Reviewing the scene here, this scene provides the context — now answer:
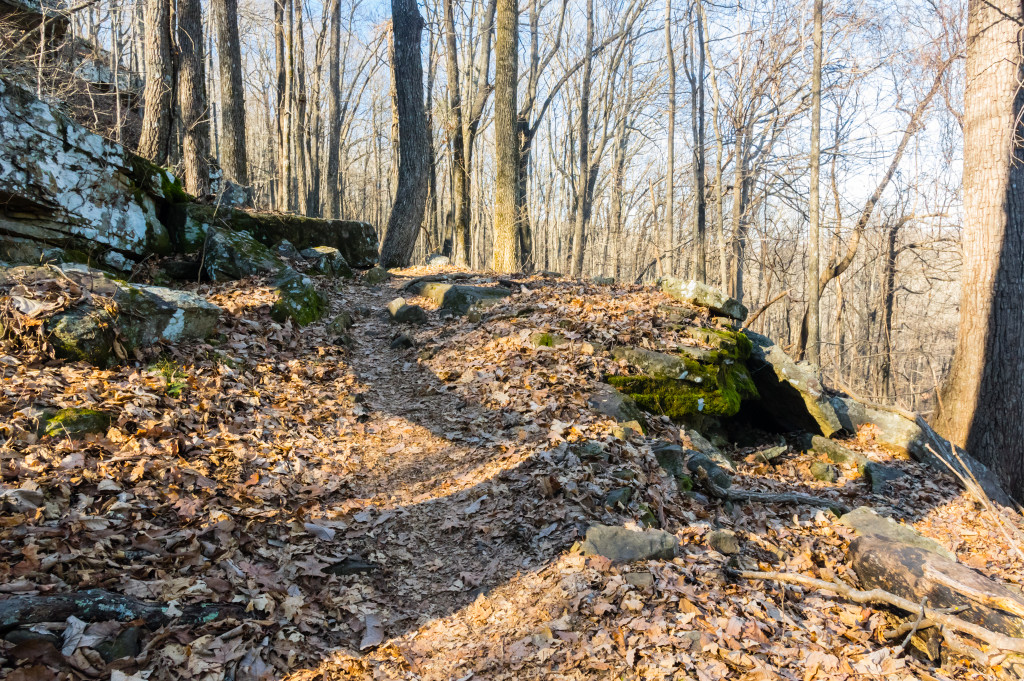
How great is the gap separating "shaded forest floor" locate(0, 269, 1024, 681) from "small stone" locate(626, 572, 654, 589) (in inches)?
0.4

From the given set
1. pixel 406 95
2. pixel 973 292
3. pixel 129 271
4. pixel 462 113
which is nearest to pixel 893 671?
pixel 973 292

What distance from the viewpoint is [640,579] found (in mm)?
3418

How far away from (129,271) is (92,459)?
12.7ft

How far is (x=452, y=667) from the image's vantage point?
2953mm

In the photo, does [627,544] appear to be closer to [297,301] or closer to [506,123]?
[297,301]

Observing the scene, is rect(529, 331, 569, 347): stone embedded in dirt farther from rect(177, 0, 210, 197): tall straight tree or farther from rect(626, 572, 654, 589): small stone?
rect(177, 0, 210, 197): tall straight tree

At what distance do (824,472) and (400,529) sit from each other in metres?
5.44

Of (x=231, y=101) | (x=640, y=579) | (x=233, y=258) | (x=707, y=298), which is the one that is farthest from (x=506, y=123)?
(x=640, y=579)

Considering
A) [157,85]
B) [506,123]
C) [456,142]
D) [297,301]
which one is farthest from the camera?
[456,142]

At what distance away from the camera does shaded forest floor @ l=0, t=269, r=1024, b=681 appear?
2.91 meters

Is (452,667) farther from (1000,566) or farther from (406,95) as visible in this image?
(406,95)

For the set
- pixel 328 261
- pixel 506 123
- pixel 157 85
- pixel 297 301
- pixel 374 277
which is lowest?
pixel 297 301

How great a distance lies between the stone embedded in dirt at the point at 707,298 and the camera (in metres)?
8.08

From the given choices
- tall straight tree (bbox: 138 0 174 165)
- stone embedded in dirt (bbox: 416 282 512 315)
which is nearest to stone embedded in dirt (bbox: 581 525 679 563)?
stone embedded in dirt (bbox: 416 282 512 315)
